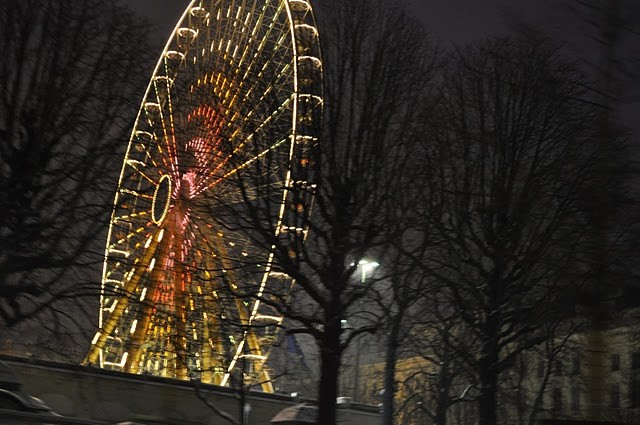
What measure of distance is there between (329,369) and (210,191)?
9.46 meters

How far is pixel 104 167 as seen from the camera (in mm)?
23422

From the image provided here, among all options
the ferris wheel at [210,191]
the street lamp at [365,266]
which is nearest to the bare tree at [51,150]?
the ferris wheel at [210,191]

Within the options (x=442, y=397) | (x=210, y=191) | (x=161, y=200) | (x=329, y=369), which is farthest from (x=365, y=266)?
(x=161, y=200)

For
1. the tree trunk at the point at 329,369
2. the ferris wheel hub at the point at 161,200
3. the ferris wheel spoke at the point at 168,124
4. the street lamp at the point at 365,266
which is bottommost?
the tree trunk at the point at 329,369

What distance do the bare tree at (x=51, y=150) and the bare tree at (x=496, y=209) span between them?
334 inches

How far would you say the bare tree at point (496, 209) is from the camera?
24531mm

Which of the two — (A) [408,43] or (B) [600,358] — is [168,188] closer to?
(A) [408,43]

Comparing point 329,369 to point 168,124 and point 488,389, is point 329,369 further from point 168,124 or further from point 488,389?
point 168,124

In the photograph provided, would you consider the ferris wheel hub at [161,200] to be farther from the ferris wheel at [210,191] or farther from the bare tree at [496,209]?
the bare tree at [496,209]

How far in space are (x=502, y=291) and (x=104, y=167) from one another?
35.4ft

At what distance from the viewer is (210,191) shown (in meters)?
28.0

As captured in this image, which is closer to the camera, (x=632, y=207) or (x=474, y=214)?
(x=632, y=207)

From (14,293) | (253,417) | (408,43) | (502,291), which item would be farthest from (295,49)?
(253,417)

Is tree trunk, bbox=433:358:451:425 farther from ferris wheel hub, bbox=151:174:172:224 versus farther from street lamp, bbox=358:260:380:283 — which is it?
ferris wheel hub, bbox=151:174:172:224
